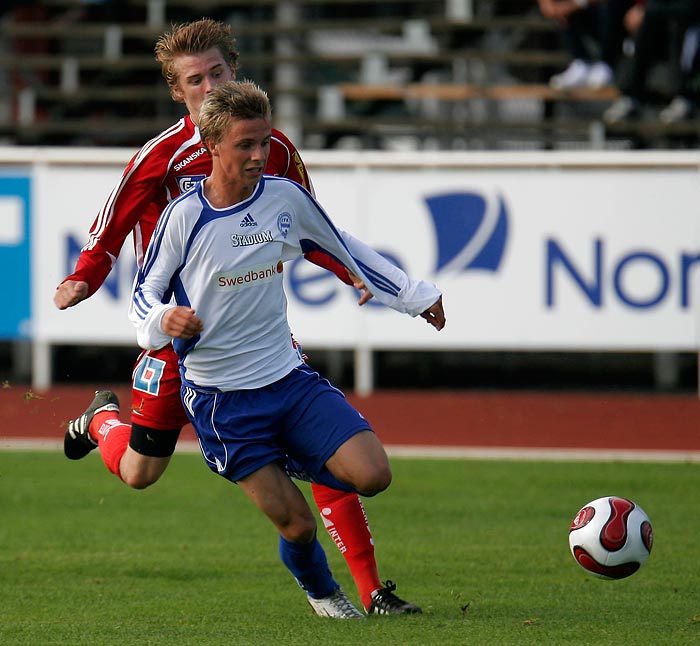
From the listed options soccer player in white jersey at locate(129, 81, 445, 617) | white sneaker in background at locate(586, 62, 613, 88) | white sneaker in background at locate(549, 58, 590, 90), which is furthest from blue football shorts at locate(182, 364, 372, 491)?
white sneaker in background at locate(549, 58, 590, 90)

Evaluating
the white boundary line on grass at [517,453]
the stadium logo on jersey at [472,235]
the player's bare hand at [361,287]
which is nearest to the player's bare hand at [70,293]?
the player's bare hand at [361,287]

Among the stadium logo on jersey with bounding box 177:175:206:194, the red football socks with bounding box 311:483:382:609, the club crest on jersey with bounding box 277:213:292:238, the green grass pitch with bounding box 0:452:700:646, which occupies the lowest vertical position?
the green grass pitch with bounding box 0:452:700:646

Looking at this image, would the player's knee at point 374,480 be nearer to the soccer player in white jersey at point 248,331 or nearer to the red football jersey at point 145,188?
the soccer player in white jersey at point 248,331

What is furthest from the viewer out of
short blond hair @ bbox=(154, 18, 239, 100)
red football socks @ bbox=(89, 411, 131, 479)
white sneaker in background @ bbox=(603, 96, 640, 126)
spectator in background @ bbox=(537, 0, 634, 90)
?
white sneaker in background @ bbox=(603, 96, 640, 126)

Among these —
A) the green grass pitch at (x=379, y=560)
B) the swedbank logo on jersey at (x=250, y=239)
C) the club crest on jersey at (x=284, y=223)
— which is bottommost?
the green grass pitch at (x=379, y=560)

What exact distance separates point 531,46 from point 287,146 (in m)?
14.3

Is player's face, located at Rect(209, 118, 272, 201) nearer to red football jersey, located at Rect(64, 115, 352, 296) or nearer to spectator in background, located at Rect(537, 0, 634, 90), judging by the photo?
red football jersey, located at Rect(64, 115, 352, 296)

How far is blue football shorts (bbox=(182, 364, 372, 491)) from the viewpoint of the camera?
521 centimetres

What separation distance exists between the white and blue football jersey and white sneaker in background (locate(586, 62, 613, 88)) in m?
10.7

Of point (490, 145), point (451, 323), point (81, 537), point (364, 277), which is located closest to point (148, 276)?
point (364, 277)

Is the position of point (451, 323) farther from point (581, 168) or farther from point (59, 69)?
point (59, 69)

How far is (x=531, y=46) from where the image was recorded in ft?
64.2

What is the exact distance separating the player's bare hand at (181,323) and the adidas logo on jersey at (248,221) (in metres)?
0.50

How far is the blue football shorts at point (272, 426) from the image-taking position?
17.1 feet
